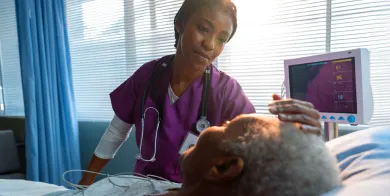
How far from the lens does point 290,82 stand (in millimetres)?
1184

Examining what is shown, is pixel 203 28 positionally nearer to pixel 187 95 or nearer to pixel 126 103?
pixel 187 95

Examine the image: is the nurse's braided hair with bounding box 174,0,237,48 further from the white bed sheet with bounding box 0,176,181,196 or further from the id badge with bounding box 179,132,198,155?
the white bed sheet with bounding box 0,176,181,196

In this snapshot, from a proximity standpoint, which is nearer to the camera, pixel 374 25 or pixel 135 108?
pixel 135 108

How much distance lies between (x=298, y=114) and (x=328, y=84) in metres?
0.51

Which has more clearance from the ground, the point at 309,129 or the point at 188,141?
the point at 309,129

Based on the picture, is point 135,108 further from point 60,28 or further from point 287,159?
point 60,28

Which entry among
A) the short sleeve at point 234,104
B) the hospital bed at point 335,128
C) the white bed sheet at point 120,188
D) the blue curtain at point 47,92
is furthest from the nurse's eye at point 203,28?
the blue curtain at point 47,92

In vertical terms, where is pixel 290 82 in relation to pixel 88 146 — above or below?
above

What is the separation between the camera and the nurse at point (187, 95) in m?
1.12

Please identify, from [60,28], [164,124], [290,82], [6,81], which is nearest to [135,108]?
[164,124]

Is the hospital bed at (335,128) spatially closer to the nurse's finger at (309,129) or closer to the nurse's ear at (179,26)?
the nurse's finger at (309,129)

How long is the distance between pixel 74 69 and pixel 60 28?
1.38ft

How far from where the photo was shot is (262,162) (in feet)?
1.70

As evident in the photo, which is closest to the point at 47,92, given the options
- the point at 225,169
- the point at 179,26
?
the point at 179,26
